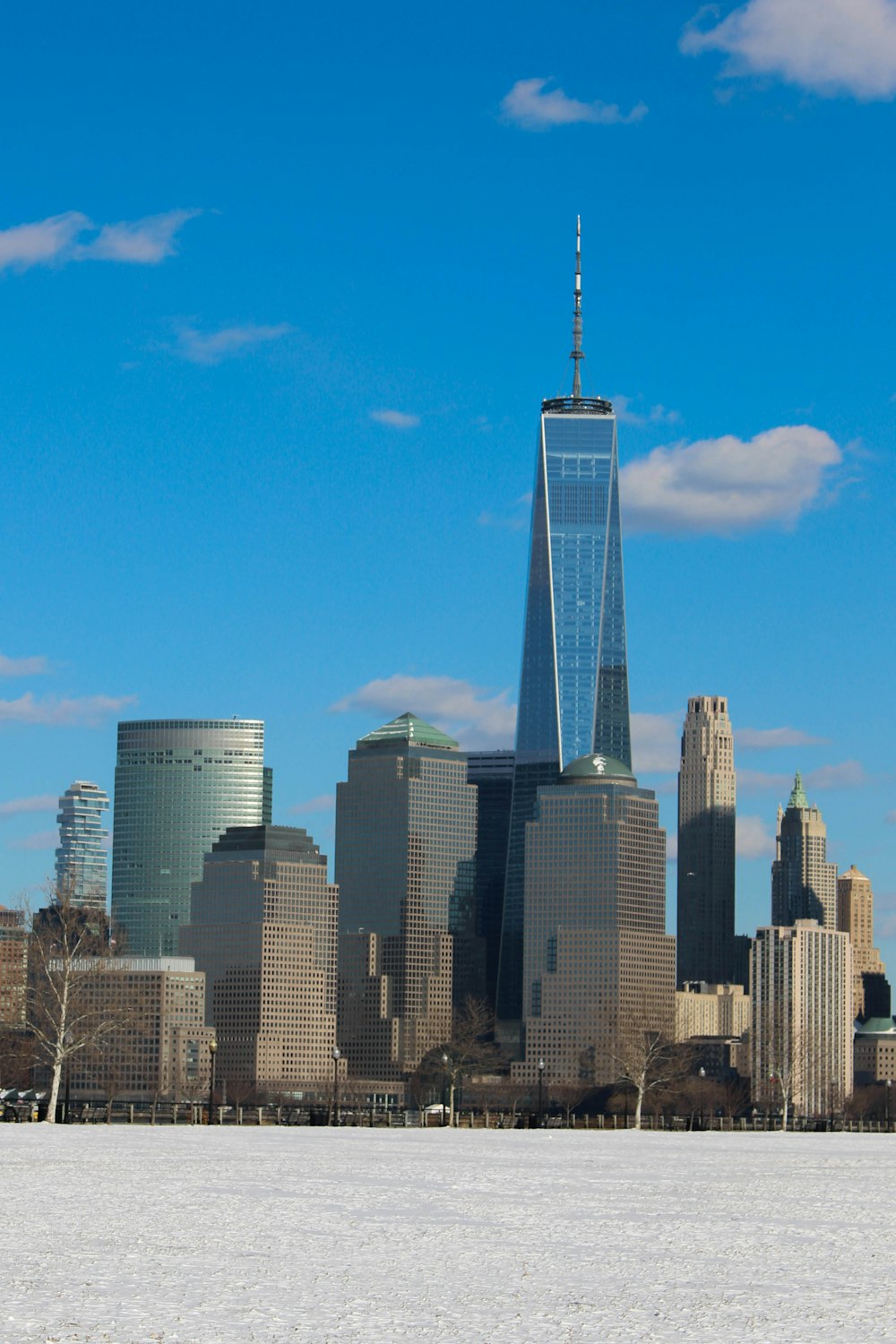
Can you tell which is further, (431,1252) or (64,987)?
(64,987)

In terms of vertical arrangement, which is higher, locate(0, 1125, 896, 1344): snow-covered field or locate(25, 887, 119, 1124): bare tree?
locate(25, 887, 119, 1124): bare tree

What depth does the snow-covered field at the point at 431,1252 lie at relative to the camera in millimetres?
23531

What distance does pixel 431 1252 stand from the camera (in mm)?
29797

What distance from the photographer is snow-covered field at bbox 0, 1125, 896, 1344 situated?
23531 millimetres

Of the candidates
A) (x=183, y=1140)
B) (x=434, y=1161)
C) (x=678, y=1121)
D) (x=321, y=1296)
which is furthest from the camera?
(x=678, y=1121)

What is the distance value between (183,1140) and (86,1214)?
30040 millimetres

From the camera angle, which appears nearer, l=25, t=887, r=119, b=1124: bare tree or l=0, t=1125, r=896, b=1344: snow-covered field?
l=0, t=1125, r=896, b=1344: snow-covered field

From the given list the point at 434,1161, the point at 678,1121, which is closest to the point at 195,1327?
the point at 434,1161

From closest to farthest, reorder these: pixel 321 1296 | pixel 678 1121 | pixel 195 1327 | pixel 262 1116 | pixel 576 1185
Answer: pixel 195 1327
pixel 321 1296
pixel 576 1185
pixel 262 1116
pixel 678 1121

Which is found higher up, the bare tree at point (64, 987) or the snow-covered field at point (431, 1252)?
the bare tree at point (64, 987)

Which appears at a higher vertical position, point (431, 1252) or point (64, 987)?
point (64, 987)

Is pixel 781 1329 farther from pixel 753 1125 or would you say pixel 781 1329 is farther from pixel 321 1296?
pixel 753 1125

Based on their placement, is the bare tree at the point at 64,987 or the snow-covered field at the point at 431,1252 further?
the bare tree at the point at 64,987

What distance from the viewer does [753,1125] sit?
13262 cm
